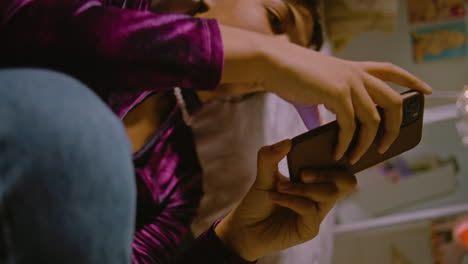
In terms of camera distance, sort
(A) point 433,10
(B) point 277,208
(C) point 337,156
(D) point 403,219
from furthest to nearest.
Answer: (A) point 433,10
(D) point 403,219
(B) point 277,208
(C) point 337,156

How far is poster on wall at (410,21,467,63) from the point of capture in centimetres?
152

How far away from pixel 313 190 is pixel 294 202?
4cm

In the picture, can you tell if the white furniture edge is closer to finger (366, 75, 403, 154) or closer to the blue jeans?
finger (366, 75, 403, 154)

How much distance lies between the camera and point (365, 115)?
1.52 ft

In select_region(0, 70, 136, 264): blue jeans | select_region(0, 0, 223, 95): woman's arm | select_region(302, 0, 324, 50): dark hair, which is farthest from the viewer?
select_region(302, 0, 324, 50): dark hair

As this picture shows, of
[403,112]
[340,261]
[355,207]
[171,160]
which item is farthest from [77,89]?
[355,207]

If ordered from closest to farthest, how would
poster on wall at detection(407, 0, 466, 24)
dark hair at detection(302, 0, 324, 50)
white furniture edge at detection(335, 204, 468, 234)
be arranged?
dark hair at detection(302, 0, 324, 50)
white furniture edge at detection(335, 204, 468, 234)
poster on wall at detection(407, 0, 466, 24)

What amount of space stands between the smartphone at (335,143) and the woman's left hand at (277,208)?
0.04 feet

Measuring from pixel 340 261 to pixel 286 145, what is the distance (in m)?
0.85

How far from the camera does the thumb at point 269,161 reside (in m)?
0.53

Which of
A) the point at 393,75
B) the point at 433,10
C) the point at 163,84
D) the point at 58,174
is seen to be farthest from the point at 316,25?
the point at 433,10

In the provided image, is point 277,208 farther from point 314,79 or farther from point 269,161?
point 314,79

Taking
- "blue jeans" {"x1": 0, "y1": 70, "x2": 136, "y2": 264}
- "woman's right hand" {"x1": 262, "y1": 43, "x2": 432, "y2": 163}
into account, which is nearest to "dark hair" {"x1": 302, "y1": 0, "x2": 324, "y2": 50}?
"woman's right hand" {"x1": 262, "y1": 43, "x2": 432, "y2": 163}

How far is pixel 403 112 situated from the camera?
515mm
